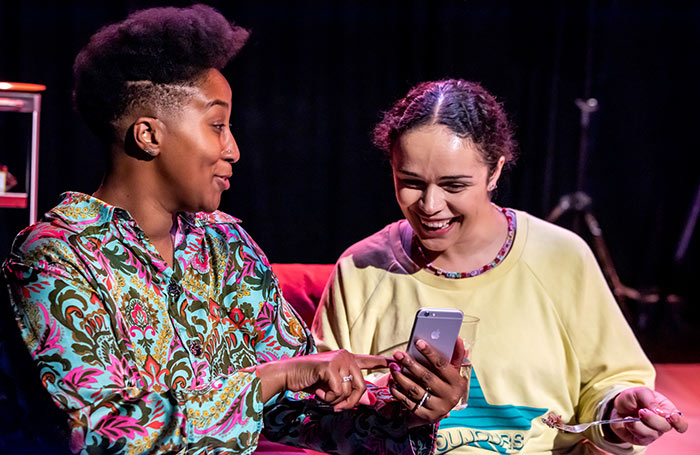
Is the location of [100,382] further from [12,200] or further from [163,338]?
[12,200]

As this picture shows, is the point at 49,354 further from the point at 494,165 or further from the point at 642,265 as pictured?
the point at 642,265

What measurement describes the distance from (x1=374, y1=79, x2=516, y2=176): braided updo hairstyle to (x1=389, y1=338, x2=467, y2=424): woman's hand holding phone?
2.02 feet


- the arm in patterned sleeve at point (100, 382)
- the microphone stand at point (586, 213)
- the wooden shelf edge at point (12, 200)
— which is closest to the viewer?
the arm in patterned sleeve at point (100, 382)

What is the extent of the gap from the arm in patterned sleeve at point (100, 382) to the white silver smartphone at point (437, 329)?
1.07 feet

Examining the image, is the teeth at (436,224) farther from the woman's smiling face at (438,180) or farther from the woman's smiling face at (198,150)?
the woman's smiling face at (198,150)

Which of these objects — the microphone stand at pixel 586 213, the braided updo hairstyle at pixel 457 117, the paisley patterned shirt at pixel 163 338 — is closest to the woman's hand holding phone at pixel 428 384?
the paisley patterned shirt at pixel 163 338

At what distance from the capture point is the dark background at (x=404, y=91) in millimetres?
5340

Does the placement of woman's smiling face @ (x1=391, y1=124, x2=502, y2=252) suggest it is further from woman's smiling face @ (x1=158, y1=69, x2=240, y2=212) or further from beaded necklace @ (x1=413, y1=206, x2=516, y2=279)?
woman's smiling face @ (x1=158, y1=69, x2=240, y2=212)

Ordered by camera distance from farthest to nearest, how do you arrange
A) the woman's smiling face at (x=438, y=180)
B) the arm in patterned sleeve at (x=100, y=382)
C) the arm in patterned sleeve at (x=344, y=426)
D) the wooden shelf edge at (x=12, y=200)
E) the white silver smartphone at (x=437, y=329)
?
the wooden shelf edge at (x=12, y=200), the woman's smiling face at (x=438, y=180), the arm in patterned sleeve at (x=344, y=426), the white silver smartphone at (x=437, y=329), the arm in patterned sleeve at (x=100, y=382)

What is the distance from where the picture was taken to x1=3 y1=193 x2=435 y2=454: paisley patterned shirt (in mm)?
1405

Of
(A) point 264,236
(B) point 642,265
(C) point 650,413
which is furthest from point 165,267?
(B) point 642,265

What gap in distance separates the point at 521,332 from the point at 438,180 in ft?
1.46

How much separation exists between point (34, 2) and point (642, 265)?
446 cm

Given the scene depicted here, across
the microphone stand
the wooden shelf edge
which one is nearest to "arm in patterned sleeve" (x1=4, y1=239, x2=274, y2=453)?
the wooden shelf edge
